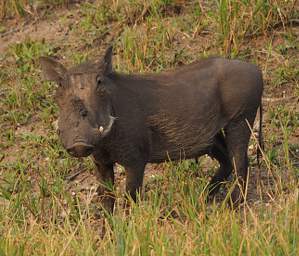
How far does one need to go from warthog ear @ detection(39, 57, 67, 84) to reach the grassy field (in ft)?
2.49

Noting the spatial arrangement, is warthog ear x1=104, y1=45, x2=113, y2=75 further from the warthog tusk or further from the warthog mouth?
the warthog mouth

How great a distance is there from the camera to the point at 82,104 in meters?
6.20

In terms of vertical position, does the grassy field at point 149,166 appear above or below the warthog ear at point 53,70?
below

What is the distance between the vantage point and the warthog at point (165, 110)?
21.0 feet

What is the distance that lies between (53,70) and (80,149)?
0.61m

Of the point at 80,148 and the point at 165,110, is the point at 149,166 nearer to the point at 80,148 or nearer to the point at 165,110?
the point at 165,110

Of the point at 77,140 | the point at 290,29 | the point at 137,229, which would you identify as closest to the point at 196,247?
the point at 137,229

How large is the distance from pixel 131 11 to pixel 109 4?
33 cm

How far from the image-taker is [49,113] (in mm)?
8656

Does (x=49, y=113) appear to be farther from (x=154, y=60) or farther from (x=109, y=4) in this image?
(x=109, y=4)

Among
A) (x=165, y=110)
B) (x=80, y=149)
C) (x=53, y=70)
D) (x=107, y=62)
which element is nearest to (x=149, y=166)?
(x=165, y=110)

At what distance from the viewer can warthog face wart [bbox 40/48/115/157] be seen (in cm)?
613

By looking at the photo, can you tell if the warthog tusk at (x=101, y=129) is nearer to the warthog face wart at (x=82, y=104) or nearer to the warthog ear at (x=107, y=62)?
the warthog face wart at (x=82, y=104)

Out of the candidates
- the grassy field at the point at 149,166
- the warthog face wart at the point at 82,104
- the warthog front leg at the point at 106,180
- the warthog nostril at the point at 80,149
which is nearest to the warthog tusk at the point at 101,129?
the warthog face wart at the point at 82,104
